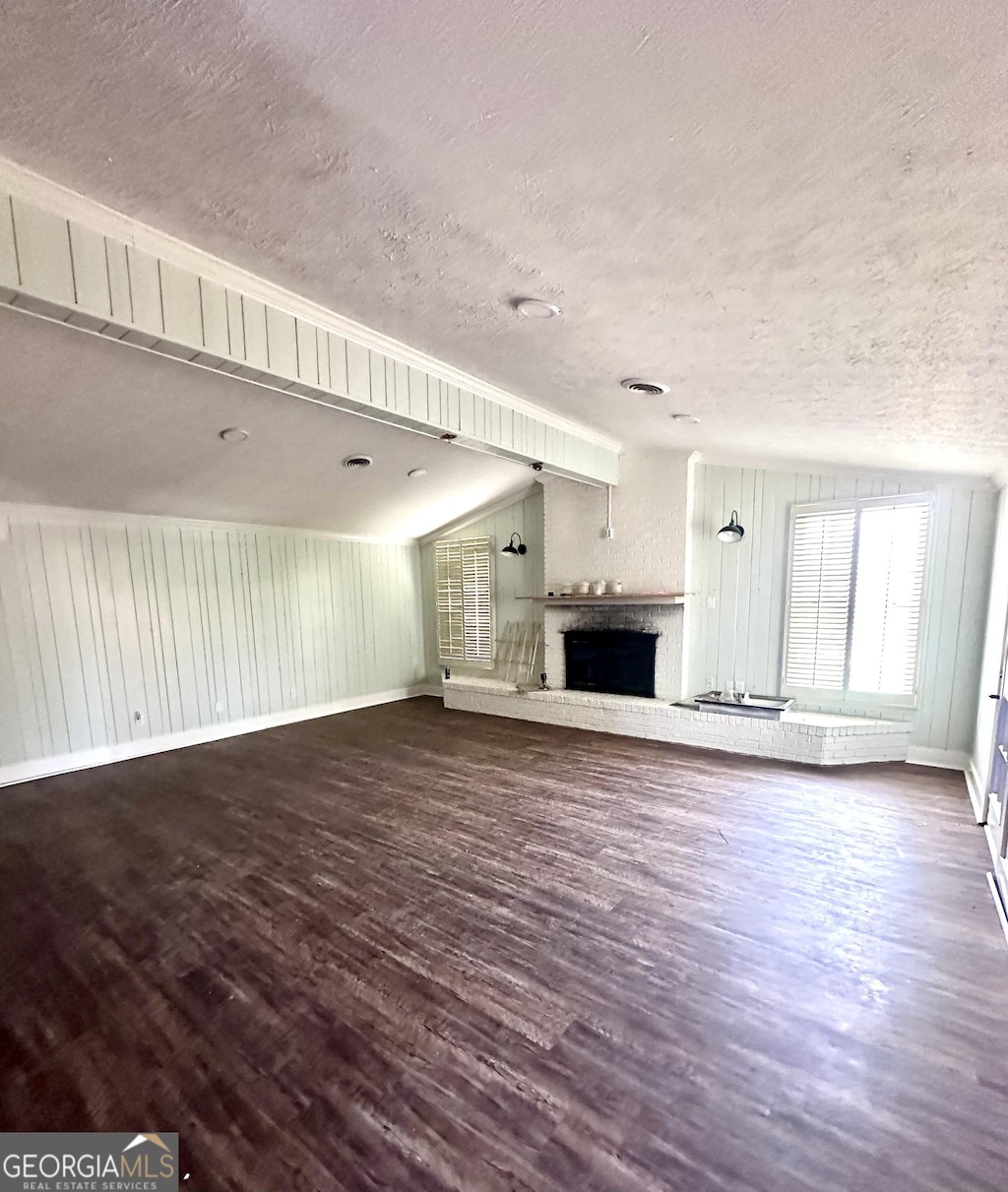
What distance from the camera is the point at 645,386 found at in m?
3.40

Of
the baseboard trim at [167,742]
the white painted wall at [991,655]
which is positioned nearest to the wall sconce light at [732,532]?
the white painted wall at [991,655]

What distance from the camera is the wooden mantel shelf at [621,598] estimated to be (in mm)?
5695

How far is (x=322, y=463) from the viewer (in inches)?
197

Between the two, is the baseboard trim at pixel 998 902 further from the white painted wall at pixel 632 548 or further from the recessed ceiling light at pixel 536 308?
the recessed ceiling light at pixel 536 308

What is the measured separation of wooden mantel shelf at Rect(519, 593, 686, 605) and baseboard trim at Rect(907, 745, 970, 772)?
241cm

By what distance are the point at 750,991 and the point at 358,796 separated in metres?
3.04

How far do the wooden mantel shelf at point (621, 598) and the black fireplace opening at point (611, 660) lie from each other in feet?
1.20

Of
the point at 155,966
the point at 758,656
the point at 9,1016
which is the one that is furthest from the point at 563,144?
the point at 758,656

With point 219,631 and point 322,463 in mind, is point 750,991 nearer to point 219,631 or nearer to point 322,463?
point 322,463

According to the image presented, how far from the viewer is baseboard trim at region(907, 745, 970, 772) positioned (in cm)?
455

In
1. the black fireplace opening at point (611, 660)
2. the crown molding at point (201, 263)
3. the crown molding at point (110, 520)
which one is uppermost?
the crown molding at point (201, 263)

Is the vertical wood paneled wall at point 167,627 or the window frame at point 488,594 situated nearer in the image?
the vertical wood paneled wall at point 167,627

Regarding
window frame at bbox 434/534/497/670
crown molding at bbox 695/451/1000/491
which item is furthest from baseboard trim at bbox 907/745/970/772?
window frame at bbox 434/534/497/670

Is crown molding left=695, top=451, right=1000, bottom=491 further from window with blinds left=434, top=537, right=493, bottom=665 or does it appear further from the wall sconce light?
window with blinds left=434, top=537, right=493, bottom=665
